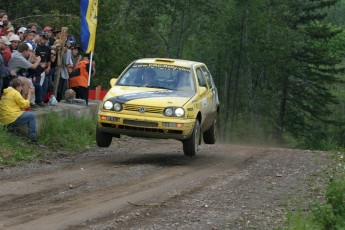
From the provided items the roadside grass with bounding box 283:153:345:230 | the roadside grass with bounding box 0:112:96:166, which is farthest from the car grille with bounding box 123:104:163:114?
the roadside grass with bounding box 283:153:345:230

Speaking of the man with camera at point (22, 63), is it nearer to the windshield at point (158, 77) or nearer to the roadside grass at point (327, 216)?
the windshield at point (158, 77)

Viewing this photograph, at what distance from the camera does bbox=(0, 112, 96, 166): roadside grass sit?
48.1 feet

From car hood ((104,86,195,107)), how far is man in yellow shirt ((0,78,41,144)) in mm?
1621

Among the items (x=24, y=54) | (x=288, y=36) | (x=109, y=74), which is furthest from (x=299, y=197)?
(x=288, y=36)

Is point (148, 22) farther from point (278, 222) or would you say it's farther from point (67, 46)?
point (278, 222)

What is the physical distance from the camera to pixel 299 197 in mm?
11766

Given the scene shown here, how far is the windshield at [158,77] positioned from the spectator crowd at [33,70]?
6.50 ft

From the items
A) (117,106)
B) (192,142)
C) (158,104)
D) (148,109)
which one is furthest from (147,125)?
(192,142)

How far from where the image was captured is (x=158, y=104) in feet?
49.0

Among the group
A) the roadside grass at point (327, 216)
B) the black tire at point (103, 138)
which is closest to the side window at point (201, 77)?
the black tire at point (103, 138)

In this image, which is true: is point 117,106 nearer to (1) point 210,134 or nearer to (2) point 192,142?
(2) point 192,142

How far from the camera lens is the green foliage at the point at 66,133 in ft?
55.8

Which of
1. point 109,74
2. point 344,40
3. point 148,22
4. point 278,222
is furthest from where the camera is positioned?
point 344,40

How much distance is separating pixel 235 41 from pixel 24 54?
54809mm
